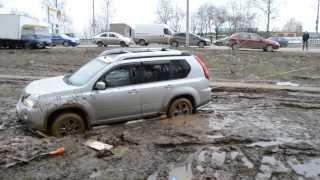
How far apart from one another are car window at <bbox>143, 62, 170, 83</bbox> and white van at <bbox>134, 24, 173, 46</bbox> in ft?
111

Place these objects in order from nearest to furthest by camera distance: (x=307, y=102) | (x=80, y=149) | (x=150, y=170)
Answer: (x=150, y=170)
(x=80, y=149)
(x=307, y=102)

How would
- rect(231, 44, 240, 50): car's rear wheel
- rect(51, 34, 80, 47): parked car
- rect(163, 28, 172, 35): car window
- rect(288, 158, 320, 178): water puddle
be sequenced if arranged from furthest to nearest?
rect(51, 34, 80, 47): parked car
rect(163, 28, 172, 35): car window
rect(231, 44, 240, 50): car's rear wheel
rect(288, 158, 320, 178): water puddle

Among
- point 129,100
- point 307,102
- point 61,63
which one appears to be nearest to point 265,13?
point 61,63

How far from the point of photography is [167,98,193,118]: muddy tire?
420 inches

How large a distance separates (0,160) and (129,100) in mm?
3371

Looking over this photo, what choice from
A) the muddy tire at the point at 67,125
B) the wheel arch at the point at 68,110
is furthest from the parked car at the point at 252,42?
the muddy tire at the point at 67,125

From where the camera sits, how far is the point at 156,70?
10531mm

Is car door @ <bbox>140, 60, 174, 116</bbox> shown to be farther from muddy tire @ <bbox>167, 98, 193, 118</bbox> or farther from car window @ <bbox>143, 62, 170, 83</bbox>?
muddy tire @ <bbox>167, 98, 193, 118</bbox>

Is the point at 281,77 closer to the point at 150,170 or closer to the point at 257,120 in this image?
the point at 257,120

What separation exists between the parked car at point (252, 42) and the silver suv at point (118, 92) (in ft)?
87.5

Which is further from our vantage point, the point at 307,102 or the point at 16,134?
the point at 307,102

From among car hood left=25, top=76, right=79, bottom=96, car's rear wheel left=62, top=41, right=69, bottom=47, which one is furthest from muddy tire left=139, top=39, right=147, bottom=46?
car hood left=25, top=76, right=79, bottom=96

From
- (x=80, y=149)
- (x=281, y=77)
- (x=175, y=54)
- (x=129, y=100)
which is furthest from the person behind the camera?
(x=281, y=77)

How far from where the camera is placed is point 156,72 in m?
10.5
